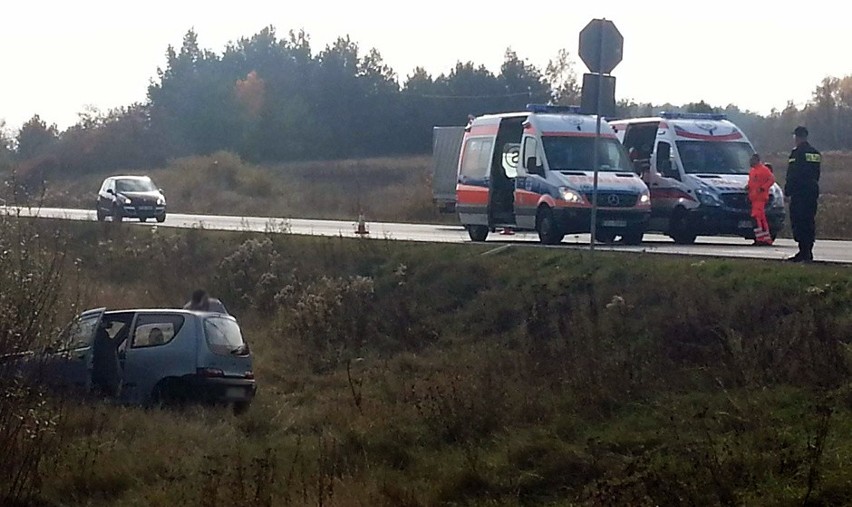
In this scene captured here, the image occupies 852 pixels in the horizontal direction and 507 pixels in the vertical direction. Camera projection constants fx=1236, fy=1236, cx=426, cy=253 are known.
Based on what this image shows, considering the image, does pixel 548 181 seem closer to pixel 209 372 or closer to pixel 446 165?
pixel 209 372

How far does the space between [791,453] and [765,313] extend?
4.66 metres

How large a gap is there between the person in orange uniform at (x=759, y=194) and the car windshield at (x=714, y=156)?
3.92 ft

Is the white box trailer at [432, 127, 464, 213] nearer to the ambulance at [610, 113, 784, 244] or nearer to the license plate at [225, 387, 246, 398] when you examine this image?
the ambulance at [610, 113, 784, 244]

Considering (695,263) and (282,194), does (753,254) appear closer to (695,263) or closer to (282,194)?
(695,263)

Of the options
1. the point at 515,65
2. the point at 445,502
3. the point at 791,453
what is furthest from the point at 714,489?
the point at 515,65

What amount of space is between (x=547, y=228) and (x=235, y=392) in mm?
7918

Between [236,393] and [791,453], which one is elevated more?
[791,453]

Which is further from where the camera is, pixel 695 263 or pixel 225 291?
pixel 225 291

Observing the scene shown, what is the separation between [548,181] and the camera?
21.9 m

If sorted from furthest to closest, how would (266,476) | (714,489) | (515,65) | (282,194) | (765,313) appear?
(515,65), (282,194), (765,313), (266,476), (714,489)

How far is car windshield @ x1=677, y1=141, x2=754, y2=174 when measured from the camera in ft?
77.7

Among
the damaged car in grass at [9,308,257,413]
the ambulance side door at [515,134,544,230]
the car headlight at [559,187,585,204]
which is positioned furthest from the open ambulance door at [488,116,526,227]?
the damaged car in grass at [9,308,257,413]

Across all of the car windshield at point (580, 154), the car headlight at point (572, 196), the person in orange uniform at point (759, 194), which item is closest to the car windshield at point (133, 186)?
the car windshield at point (580, 154)

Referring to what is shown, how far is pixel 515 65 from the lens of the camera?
8362cm
